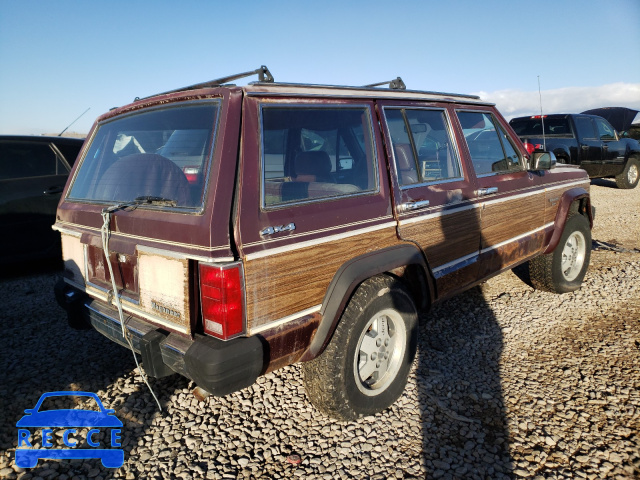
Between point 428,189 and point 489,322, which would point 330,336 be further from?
point 489,322

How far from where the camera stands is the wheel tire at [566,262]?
4.15 meters

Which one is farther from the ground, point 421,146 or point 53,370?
point 421,146

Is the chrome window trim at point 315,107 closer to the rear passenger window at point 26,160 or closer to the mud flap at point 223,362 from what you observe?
the mud flap at point 223,362

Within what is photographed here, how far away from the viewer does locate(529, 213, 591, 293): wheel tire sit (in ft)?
13.6

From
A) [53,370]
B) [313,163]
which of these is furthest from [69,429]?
[313,163]

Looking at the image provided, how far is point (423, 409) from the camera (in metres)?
2.58

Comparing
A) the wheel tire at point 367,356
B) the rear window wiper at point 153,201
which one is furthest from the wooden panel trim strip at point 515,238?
the rear window wiper at point 153,201

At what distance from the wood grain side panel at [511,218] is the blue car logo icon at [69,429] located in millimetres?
2806

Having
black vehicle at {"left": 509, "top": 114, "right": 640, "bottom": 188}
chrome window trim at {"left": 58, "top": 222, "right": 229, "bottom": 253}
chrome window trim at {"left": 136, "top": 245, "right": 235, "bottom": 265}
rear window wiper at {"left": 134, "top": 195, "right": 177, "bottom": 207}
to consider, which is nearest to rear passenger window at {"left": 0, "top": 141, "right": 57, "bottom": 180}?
chrome window trim at {"left": 58, "top": 222, "right": 229, "bottom": 253}

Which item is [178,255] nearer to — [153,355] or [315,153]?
[153,355]

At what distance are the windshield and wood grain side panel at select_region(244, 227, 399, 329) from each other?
43 cm

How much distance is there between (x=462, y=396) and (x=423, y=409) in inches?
11.7

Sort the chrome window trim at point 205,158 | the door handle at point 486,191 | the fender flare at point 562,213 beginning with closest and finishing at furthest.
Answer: the chrome window trim at point 205,158, the door handle at point 486,191, the fender flare at point 562,213

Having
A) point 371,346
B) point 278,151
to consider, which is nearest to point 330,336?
point 371,346
